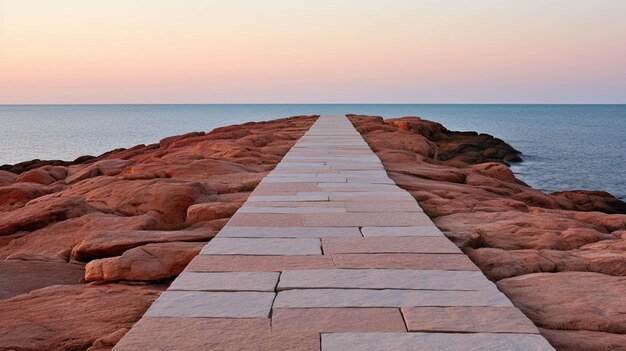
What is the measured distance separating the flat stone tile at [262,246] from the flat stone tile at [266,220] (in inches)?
21.6

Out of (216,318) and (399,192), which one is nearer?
(216,318)

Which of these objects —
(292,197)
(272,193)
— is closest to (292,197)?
(292,197)

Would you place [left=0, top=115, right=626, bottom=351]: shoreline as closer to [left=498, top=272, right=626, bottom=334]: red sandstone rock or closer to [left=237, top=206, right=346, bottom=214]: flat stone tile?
[left=498, top=272, right=626, bottom=334]: red sandstone rock

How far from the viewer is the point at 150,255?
4699 millimetres

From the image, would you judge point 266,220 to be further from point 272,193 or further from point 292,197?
point 272,193

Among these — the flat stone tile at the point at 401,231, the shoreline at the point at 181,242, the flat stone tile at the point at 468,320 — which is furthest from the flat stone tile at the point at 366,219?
the flat stone tile at the point at 468,320

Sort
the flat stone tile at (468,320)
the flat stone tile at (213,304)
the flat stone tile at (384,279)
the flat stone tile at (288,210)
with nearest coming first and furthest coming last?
1. the flat stone tile at (468,320)
2. the flat stone tile at (213,304)
3. the flat stone tile at (384,279)
4. the flat stone tile at (288,210)

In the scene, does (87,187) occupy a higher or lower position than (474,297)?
lower

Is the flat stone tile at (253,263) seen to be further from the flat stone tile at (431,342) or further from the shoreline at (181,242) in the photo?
the flat stone tile at (431,342)

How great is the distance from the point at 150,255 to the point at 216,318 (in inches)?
63.8

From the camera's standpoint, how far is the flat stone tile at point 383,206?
608cm

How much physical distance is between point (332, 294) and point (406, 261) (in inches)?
33.0

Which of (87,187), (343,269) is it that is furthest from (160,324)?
(87,187)

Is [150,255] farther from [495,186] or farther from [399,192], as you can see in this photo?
[495,186]
